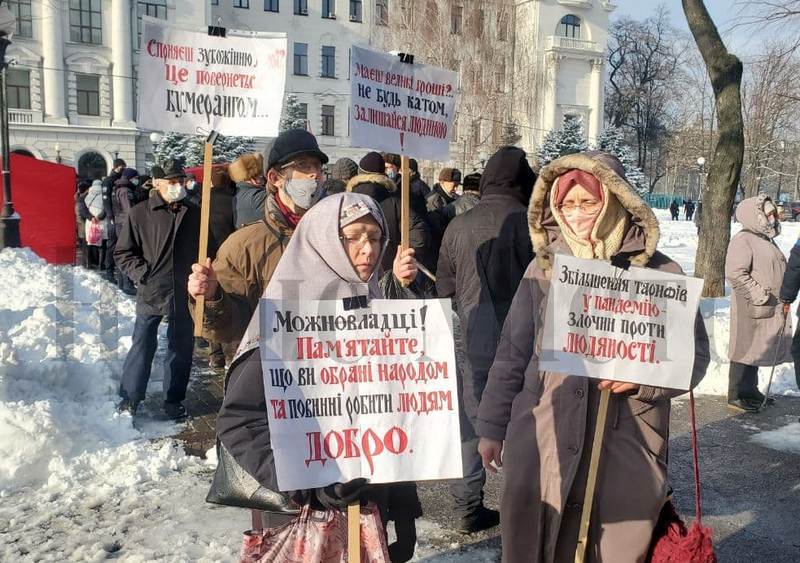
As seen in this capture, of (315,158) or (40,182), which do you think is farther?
(40,182)

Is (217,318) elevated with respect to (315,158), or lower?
lower

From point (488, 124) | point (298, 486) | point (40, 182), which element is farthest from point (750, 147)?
point (298, 486)

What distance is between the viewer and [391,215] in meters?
6.25

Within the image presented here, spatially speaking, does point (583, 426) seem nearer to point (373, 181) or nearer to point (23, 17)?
point (373, 181)

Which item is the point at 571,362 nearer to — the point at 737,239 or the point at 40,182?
the point at 737,239

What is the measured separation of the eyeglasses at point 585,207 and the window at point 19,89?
4722 cm

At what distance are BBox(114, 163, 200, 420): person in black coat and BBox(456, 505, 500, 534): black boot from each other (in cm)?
298

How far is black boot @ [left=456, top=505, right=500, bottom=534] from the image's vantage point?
173 inches

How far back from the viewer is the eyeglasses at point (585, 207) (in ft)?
9.05

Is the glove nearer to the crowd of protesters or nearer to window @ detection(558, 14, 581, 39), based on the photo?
the crowd of protesters

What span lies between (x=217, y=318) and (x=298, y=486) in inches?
56.0

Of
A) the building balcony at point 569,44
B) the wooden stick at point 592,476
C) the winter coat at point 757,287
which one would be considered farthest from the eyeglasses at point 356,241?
the building balcony at point 569,44

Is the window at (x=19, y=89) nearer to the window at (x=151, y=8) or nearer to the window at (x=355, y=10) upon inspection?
the window at (x=151, y=8)

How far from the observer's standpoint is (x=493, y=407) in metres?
2.96
